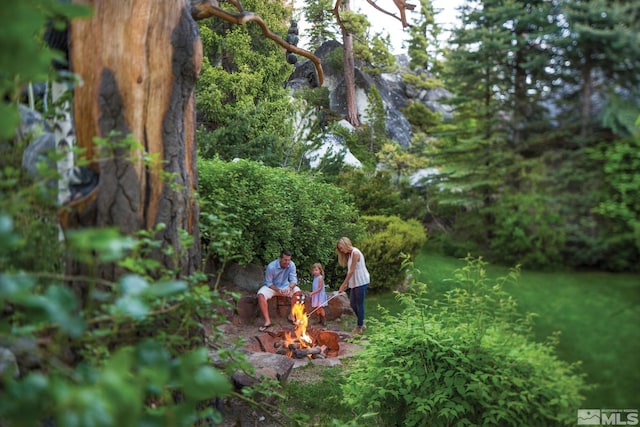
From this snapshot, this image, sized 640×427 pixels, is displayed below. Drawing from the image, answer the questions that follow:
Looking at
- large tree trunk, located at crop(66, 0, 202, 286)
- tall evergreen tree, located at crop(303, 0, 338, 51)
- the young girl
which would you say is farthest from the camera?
tall evergreen tree, located at crop(303, 0, 338, 51)

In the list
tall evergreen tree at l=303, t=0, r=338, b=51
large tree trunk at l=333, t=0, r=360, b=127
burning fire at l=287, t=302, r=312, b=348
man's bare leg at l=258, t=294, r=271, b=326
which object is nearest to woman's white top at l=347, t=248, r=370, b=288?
burning fire at l=287, t=302, r=312, b=348

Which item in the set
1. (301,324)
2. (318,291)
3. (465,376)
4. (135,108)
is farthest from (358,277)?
(135,108)

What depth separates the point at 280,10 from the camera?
9.91 meters

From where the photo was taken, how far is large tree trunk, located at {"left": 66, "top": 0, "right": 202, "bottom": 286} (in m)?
1.81

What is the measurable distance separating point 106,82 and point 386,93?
14675 millimetres

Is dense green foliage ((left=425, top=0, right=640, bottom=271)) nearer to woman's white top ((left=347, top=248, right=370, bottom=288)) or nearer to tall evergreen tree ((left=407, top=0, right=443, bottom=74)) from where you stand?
woman's white top ((left=347, top=248, right=370, bottom=288))

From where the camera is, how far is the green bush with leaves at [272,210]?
5.14 metres

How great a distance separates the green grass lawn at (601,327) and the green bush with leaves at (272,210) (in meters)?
2.72

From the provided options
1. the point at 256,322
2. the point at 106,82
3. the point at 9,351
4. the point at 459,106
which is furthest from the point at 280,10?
the point at 9,351

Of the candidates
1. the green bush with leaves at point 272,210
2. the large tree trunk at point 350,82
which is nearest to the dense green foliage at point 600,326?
the green bush with leaves at point 272,210

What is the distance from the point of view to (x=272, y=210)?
5.28m

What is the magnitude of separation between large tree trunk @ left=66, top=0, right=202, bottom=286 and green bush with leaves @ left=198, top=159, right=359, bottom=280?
9.07 ft

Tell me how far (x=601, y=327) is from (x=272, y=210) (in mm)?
3272

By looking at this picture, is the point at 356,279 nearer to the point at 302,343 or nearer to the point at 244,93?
the point at 302,343
